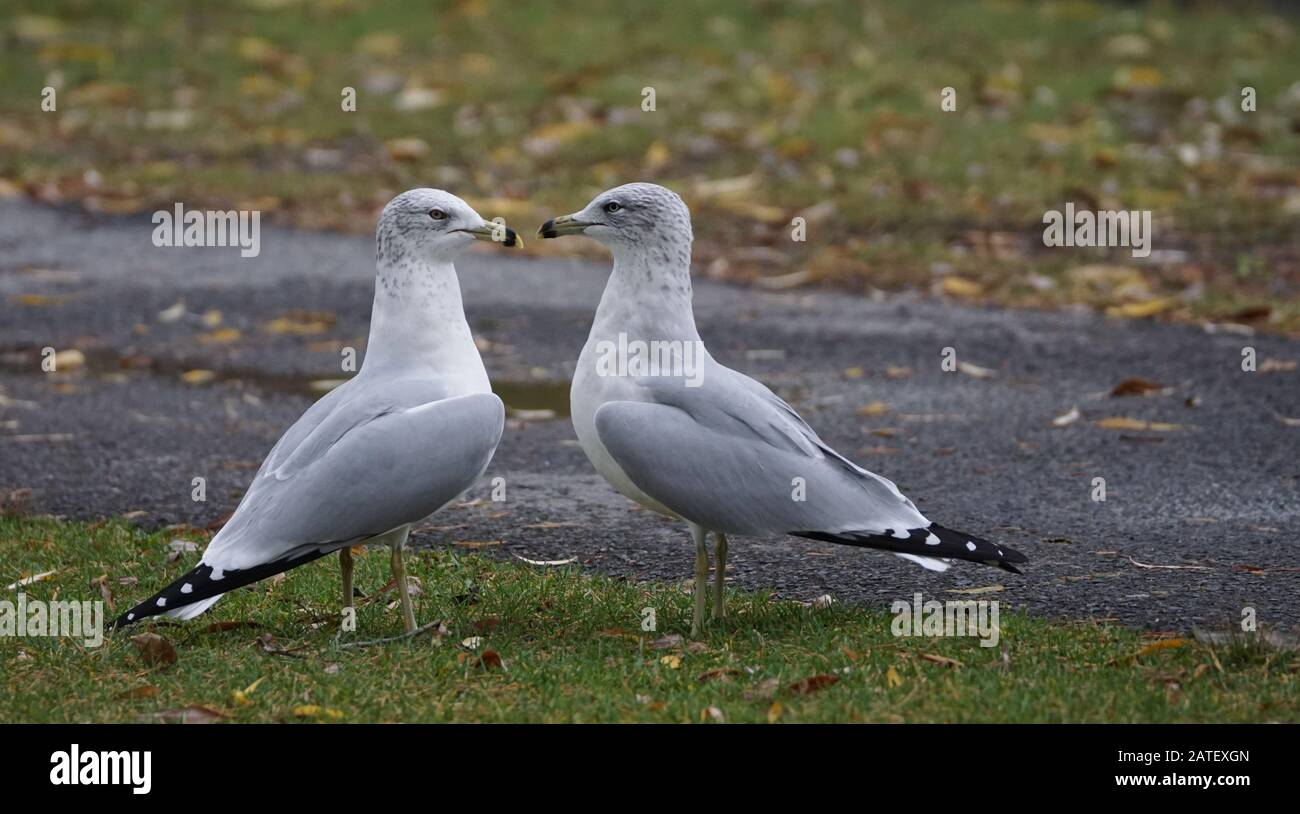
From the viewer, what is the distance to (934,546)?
16.1ft

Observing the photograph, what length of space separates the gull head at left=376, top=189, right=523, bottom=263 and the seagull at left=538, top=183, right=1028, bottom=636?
0.32 meters

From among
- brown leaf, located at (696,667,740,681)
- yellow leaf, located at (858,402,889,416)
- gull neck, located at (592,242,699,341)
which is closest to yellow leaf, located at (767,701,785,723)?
brown leaf, located at (696,667,740,681)

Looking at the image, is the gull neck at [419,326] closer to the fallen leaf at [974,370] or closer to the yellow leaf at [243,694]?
the yellow leaf at [243,694]

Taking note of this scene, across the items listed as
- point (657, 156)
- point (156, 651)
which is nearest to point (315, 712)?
point (156, 651)

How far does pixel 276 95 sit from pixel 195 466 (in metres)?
8.38

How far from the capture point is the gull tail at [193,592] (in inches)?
185

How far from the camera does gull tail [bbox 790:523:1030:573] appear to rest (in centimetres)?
488

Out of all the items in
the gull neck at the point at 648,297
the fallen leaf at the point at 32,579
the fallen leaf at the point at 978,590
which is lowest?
the fallen leaf at the point at 978,590

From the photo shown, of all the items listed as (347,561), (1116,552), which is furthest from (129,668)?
(1116,552)

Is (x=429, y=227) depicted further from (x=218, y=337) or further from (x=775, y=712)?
(x=218, y=337)

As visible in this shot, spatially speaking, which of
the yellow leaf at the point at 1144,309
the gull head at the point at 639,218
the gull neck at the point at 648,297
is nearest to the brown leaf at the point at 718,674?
the gull neck at the point at 648,297

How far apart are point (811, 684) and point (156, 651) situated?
1.83 meters

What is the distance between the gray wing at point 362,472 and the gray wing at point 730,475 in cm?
43

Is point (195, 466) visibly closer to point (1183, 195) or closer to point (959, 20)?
point (1183, 195)
